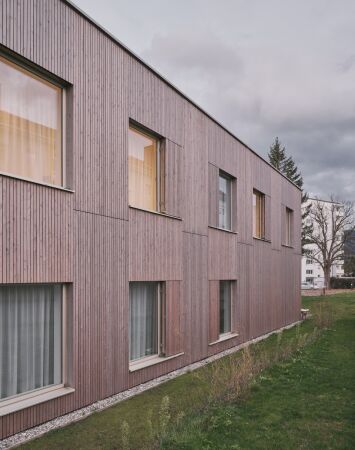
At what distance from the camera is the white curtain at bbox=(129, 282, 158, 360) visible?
8.27 m

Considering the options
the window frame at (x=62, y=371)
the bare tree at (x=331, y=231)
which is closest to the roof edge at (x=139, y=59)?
the window frame at (x=62, y=371)

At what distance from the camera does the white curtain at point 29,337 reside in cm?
565

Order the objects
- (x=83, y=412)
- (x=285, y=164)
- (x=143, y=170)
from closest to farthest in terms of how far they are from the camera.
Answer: (x=83, y=412) → (x=143, y=170) → (x=285, y=164)

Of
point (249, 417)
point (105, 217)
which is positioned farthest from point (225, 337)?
point (105, 217)

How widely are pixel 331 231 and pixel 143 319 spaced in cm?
4823

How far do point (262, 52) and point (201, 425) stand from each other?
16990 millimetres

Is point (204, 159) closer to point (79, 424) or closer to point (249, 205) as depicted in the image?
point (249, 205)

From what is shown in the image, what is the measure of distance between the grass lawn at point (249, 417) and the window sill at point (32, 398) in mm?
458

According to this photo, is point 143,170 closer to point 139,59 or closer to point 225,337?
point 139,59

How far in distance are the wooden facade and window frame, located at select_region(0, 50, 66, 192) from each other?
47 millimetres

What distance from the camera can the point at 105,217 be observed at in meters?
7.35

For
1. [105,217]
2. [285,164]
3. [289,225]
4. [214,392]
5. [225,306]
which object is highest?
[285,164]

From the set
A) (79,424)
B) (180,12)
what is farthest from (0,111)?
(180,12)

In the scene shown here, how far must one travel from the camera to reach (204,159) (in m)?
11.1
